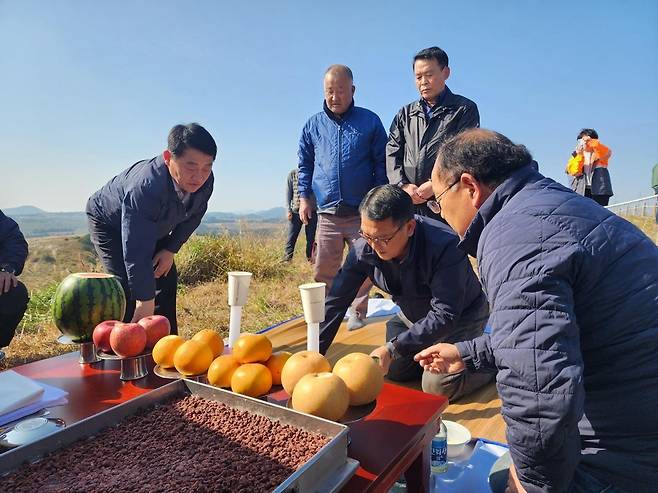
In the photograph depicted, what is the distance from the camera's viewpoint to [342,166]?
3.72 m

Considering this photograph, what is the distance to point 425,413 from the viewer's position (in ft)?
4.27

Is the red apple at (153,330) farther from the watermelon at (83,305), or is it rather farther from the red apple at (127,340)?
the watermelon at (83,305)

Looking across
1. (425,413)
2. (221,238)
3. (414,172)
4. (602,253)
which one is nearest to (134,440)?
(425,413)

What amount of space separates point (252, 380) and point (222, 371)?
0.41ft

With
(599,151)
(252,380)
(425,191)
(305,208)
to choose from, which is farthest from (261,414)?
(599,151)

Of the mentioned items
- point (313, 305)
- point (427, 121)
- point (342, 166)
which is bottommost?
point (313, 305)

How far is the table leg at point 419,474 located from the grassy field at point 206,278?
3.09m

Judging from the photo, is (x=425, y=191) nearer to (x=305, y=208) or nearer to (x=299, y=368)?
(x=305, y=208)

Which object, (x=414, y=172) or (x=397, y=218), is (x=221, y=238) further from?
(x=397, y=218)

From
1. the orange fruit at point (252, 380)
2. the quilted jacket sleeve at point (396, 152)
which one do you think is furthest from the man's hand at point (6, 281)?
the quilted jacket sleeve at point (396, 152)

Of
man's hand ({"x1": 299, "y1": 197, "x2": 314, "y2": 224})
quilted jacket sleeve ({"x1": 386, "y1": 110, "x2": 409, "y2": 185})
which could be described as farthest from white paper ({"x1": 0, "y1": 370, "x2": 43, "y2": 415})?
man's hand ({"x1": 299, "y1": 197, "x2": 314, "y2": 224})

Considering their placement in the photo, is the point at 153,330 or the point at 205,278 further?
the point at 205,278

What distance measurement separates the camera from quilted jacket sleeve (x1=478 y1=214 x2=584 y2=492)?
101 cm

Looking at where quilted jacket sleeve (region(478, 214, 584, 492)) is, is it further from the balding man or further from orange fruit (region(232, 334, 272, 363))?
the balding man
